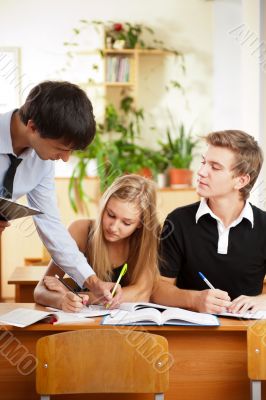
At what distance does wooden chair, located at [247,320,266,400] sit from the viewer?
6.73 feet

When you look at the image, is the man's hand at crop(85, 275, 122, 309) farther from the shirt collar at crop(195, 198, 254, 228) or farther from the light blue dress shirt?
the shirt collar at crop(195, 198, 254, 228)

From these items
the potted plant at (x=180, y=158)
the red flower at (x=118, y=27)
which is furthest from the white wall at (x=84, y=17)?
the potted plant at (x=180, y=158)

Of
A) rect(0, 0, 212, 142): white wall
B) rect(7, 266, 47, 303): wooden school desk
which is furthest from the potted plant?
rect(7, 266, 47, 303): wooden school desk

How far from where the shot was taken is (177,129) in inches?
270

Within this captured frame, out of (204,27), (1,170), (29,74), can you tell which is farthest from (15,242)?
(1,170)

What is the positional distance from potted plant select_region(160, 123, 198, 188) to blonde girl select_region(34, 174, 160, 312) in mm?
3681

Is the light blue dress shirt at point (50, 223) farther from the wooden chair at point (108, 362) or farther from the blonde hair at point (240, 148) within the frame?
the blonde hair at point (240, 148)

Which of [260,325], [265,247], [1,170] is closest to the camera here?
[260,325]

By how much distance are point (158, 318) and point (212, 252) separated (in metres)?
0.64

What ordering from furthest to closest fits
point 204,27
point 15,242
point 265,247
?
point 204,27, point 15,242, point 265,247

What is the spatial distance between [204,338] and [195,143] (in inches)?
182

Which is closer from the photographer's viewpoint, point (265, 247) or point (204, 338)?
point (204, 338)

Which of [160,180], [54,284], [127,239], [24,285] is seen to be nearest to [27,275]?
[24,285]

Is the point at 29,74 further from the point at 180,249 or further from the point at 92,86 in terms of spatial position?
the point at 180,249
